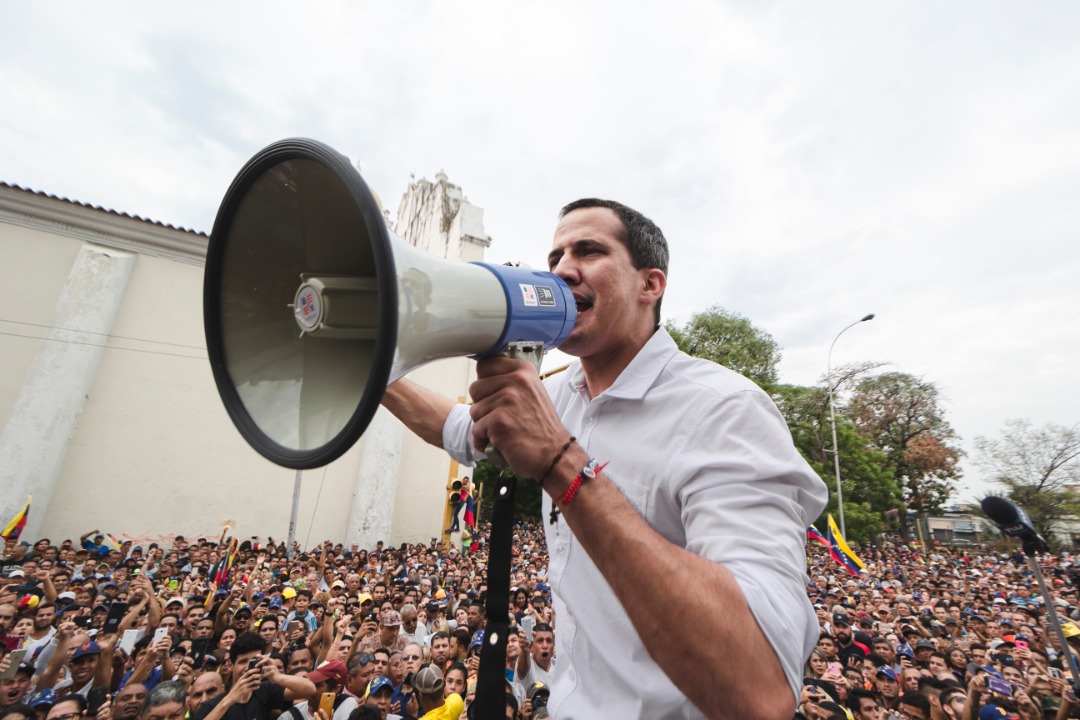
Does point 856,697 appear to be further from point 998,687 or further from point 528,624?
point 528,624

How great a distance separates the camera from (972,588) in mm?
14352

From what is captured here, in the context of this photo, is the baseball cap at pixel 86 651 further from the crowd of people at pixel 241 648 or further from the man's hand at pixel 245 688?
the man's hand at pixel 245 688

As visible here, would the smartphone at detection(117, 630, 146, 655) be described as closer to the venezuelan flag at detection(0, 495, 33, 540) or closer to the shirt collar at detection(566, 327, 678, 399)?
the venezuelan flag at detection(0, 495, 33, 540)

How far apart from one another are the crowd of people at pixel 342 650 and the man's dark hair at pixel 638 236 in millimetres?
1096

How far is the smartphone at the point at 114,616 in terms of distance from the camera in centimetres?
633

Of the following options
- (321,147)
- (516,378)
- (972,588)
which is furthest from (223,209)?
(972,588)

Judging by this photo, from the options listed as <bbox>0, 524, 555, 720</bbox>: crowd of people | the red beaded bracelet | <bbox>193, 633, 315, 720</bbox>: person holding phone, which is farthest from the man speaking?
<bbox>193, 633, 315, 720</bbox>: person holding phone

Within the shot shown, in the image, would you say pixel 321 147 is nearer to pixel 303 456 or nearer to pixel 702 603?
pixel 303 456

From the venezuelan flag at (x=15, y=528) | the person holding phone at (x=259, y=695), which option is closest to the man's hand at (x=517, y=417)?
the person holding phone at (x=259, y=695)

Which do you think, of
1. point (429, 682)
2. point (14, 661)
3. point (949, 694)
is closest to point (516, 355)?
point (429, 682)

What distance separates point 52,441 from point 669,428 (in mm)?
16616

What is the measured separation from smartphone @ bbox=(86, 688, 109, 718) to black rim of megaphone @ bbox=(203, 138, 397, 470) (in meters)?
5.13

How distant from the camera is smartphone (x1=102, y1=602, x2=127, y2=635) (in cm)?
633

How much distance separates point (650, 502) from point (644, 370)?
386mm
